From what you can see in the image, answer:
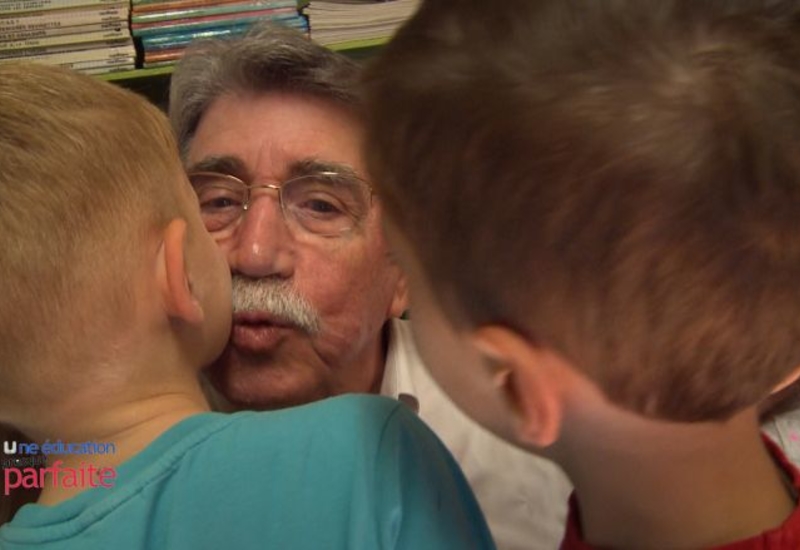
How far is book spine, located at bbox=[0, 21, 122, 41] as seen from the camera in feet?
7.46

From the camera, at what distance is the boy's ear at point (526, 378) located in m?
0.56

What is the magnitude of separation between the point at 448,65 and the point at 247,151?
3.01 ft

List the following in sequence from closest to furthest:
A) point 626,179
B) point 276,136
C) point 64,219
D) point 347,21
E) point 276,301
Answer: point 626,179
point 64,219
point 276,301
point 276,136
point 347,21

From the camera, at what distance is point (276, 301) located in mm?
1298

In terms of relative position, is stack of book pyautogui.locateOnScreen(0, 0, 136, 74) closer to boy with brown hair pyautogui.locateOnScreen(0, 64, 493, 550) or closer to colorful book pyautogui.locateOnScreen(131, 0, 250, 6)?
colorful book pyautogui.locateOnScreen(131, 0, 250, 6)

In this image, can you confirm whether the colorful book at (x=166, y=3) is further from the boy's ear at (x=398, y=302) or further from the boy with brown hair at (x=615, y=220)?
the boy with brown hair at (x=615, y=220)

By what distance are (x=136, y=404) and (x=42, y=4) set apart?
6.23 feet

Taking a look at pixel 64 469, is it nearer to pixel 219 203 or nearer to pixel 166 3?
pixel 219 203

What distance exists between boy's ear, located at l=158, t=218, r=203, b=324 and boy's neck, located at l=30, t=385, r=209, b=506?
0.10 metres

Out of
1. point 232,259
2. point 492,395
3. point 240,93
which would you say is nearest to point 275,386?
point 232,259

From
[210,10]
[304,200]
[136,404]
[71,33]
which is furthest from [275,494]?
[71,33]

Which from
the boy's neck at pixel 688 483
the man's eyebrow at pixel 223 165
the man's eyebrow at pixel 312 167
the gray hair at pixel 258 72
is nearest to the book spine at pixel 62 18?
the gray hair at pixel 258 72

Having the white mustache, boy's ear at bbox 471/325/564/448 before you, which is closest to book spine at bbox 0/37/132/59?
the white mustache

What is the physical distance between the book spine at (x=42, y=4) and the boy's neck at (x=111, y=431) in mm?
1809
